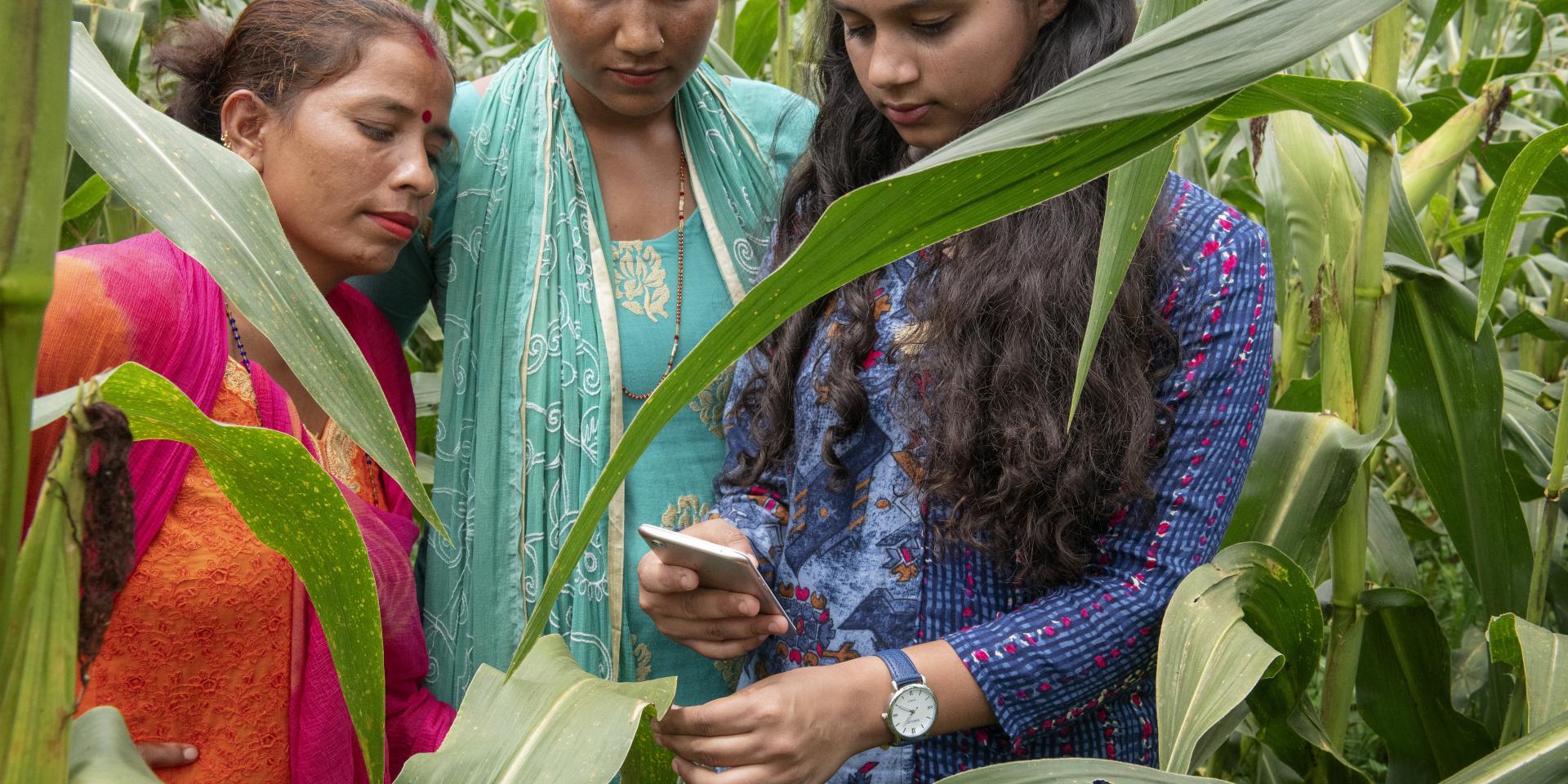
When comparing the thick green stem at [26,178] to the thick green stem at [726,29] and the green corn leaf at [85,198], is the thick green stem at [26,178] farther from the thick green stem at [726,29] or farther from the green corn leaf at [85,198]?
the thick green stem at [726,29]

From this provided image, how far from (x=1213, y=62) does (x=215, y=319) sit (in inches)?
33.8

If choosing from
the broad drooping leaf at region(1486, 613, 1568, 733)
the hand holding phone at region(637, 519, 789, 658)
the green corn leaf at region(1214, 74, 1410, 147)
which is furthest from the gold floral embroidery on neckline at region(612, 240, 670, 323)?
the broad drooping leaf at region(1486, 613, 1568, 733)

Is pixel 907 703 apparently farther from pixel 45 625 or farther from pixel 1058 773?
pixel 45 625

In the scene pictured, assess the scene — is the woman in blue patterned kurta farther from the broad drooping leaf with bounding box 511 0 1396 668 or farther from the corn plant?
the broad drooping leaf with bounding box 511 0 1396 668

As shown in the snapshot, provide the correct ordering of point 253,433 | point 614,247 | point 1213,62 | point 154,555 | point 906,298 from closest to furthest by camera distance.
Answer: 1. point 1213,62
2. point 253,433
3. point 154,555
4. point 906,298
5. point 614,247

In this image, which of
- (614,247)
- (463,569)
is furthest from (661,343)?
(463,569)

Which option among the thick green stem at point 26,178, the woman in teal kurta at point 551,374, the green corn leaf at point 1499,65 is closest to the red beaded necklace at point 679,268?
the woman in teal kurta at point 551,374

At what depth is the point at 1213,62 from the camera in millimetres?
460

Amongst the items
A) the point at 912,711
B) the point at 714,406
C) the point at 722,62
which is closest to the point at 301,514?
the point at 912,711

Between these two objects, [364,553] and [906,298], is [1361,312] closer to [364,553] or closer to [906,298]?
[906,298]

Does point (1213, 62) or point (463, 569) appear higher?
point (1213, 62)

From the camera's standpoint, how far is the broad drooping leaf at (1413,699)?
1.20 metres

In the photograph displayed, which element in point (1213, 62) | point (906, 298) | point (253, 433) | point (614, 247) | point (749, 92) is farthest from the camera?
point (749, 92)

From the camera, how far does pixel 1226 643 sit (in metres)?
0.80
